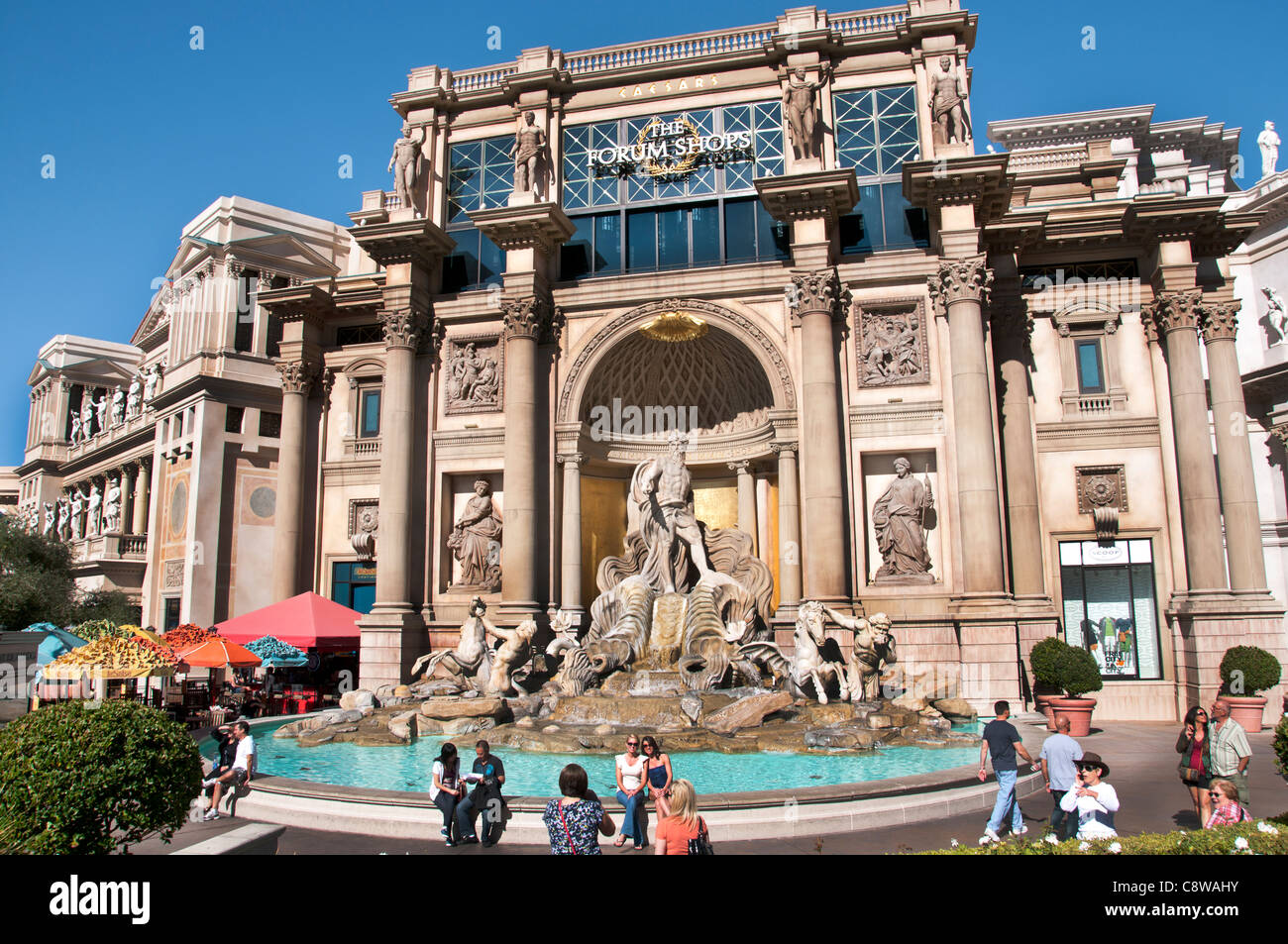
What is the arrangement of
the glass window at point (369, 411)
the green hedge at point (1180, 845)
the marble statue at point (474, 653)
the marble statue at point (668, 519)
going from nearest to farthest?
the green hedge at point (1180, 845), the marble statue at point (474, 653), the marble statue at point (668, 519), the glass window at point (369, 411)

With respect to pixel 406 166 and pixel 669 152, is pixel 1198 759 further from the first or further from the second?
pixel 406 166

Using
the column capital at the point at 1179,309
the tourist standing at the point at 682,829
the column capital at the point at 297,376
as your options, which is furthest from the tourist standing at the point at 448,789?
the column capital at the point at 1179,309

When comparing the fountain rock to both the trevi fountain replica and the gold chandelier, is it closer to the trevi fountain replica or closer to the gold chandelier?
the trevi fountain replica

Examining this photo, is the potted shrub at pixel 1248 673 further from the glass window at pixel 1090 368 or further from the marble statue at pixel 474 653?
the marble statue at pixel 474 653

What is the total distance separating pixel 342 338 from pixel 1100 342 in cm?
2346

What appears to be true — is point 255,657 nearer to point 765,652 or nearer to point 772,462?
point 765,652

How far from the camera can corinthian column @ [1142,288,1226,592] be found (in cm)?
2248

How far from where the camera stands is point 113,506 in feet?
158

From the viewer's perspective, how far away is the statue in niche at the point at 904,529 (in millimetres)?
22344

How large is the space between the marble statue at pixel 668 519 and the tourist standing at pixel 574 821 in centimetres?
1518

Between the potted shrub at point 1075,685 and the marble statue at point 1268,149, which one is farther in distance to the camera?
the marble statue at point 1268,149

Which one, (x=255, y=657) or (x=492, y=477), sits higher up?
(x=492, y=477)

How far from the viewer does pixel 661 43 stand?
27484 mm
